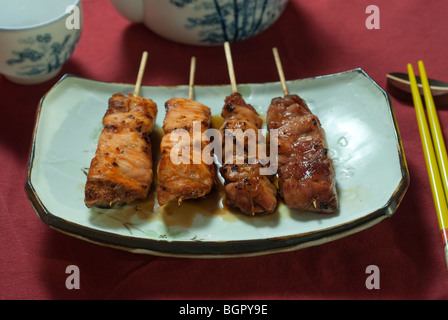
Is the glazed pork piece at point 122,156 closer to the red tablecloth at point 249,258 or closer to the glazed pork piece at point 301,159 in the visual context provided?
the red tablecloth at point 249,258

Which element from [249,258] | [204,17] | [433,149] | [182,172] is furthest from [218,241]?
[204,17]

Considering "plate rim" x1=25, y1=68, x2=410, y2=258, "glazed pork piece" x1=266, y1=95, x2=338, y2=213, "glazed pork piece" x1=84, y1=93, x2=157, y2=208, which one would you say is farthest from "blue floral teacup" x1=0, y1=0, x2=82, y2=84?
"glazed pork piece" x1=266, y1=95, x2=338, y2=213

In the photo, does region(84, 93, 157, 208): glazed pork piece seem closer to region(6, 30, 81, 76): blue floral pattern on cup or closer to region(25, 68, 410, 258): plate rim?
region(25, 68, 410, 258): plate rim

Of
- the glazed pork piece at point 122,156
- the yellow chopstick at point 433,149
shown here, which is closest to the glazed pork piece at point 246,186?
the glazed pork piece at point 122,156

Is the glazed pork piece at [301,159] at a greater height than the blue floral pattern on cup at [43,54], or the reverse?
the blue floral pattern on cup at [43,54]

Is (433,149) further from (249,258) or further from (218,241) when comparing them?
Result: (218,241)

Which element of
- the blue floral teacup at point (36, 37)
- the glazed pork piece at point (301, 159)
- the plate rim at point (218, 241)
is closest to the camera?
the plate rim at point (218, 241)
